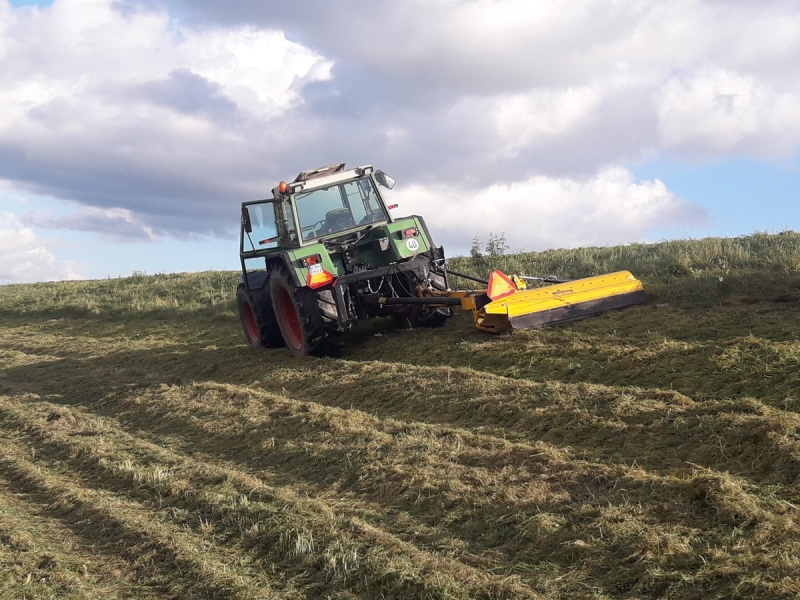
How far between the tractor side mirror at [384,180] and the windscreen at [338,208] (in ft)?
0.44

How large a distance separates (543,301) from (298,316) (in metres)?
2.72

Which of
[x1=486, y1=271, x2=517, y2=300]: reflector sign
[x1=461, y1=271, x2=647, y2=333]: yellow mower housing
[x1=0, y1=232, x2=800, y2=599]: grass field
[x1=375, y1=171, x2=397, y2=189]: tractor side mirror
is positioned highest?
[x1=375, y1=171, x2=397, y2=189]: tractor side mirror

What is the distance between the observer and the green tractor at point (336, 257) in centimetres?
841

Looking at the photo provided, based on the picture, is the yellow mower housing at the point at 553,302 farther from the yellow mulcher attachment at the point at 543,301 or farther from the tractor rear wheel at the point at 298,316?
the tractor rear wheel at the point at 298,316

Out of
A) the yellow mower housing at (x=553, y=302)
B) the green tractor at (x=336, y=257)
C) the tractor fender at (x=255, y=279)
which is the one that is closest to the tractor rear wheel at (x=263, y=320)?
the tractor fender at (x=255, y=279)

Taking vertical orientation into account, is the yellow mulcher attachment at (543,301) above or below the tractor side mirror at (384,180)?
below

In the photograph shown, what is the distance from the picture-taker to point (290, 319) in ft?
30.8

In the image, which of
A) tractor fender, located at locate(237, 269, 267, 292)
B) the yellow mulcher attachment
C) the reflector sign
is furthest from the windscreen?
the reflector sign

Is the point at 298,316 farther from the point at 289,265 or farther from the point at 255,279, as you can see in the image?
the point at 255,279

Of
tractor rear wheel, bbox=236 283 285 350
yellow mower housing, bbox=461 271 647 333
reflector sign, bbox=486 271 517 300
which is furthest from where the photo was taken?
tractor rear wheel, bbox=236 283 285 350

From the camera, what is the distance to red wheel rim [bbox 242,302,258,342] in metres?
10.5

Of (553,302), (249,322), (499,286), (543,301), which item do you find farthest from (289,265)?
(553,302)

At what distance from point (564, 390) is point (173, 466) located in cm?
295

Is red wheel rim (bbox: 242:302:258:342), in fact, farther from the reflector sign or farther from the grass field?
the reflector sign
